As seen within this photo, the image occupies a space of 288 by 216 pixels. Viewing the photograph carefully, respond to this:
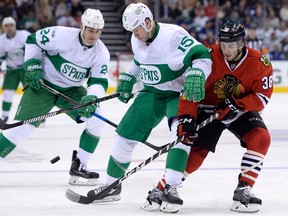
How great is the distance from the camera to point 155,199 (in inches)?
156

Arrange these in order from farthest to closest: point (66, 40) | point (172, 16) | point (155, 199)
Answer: point (172, 16) < point (66, 40) < point (155, 199)

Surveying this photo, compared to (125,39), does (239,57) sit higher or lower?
higher

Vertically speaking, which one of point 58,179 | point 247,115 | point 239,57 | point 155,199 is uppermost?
point 239,57

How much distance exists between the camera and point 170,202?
3883mm

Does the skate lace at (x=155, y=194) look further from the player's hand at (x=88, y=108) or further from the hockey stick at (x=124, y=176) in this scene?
the player's hand at (x=88, y=108)

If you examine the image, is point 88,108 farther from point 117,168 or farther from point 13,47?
point 13,47

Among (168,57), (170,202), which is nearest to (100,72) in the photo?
(168,57)

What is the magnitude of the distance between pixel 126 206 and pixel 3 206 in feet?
1.99

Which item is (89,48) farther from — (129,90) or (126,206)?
(126,206)

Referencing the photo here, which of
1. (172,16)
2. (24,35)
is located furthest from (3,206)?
(172,16)

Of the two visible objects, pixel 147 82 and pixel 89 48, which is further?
pixel 89 48

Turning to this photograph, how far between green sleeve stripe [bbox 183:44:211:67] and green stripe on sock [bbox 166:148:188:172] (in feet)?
1.40

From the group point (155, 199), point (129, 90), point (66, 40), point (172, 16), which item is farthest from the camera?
point (172, 16)

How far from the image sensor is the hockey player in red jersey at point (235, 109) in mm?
3914
